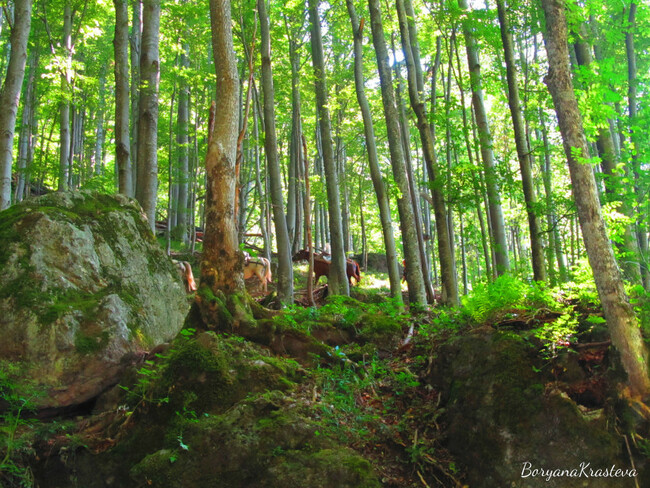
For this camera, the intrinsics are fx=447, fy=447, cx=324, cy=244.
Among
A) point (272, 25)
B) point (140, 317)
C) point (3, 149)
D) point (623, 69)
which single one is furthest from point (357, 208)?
point (140, 317)

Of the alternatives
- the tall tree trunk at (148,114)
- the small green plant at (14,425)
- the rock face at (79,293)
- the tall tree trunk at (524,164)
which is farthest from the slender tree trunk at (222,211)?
the tall tree trunk at (524,164)

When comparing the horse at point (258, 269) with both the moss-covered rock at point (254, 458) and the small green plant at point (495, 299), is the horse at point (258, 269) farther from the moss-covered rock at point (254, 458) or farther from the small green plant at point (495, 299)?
the moss-covered rock at point (254, 458)

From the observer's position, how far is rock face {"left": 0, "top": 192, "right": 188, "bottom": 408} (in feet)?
15.2

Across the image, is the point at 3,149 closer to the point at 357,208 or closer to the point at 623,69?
the point at 623,69

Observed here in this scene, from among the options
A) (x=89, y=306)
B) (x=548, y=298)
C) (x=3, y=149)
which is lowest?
(x=548, y=298)

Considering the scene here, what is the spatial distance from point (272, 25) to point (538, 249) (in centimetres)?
1136

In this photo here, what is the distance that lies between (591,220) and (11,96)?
9814mm

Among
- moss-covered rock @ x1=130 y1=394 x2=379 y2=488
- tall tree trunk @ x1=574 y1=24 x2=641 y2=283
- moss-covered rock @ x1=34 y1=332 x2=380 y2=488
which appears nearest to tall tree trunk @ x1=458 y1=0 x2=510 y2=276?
tall tree trunk @ x1=574 y1=24 x2=641 y2=283

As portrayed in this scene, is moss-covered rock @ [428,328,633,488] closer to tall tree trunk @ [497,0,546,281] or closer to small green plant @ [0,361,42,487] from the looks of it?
tall tree trunk @ [497,0,546,281]

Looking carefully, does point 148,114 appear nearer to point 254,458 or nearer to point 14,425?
point 14,425

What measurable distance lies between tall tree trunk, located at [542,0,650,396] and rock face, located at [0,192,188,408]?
15.8ft

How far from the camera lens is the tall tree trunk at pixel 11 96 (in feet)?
27.3

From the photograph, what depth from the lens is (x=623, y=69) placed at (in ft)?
40.4

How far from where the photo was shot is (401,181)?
8742 mm
